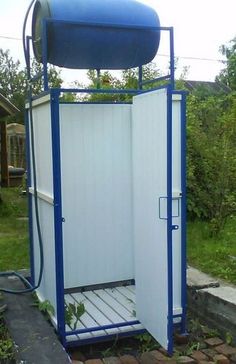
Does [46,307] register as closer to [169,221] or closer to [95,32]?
[169,221]

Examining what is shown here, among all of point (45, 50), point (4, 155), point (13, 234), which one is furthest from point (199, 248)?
point (4, 155)

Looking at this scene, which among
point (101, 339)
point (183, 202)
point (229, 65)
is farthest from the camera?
point (229, 65)

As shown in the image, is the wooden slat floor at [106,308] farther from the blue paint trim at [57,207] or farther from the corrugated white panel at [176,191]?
the corrugated white panel at [176,191]

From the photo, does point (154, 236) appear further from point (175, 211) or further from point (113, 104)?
point (113, 104)

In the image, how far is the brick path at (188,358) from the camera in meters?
3.35

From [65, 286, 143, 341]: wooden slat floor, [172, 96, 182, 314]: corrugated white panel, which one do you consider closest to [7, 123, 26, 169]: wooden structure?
[65, 286, 143, 341]: wooden slat floor

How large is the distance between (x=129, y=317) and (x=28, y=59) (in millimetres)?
2296

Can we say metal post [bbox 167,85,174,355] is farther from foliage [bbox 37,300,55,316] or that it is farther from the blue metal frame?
foliage [bbox 37,300,55,316]

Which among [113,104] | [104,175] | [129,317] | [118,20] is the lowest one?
[129,317]

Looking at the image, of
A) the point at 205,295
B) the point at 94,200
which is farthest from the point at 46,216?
the point at 205,295

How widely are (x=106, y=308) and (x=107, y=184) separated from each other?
1097 millimetres

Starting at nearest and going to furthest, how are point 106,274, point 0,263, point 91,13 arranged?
1. point 91,13
2. point 106,274
3. point 0,263

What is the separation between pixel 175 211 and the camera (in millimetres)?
3428

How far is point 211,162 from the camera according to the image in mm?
6508
